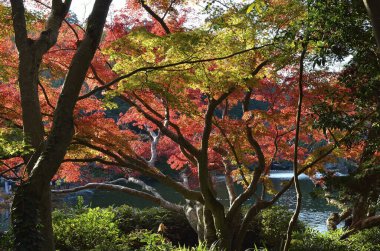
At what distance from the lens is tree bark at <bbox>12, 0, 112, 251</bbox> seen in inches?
136

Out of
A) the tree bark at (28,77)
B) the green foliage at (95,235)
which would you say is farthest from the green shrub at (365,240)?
the tree bark at (28,77)

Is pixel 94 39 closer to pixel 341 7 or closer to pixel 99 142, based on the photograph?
pixel 341 7

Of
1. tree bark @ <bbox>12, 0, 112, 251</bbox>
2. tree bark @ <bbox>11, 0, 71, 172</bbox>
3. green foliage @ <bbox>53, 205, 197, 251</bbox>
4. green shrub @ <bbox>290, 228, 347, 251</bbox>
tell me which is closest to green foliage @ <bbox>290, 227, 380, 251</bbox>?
green shrub @ <bbox>290, 228, 347, 251</bbox>

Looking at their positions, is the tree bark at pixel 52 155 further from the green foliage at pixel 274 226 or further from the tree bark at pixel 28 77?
the green foliage at pixel 274 226

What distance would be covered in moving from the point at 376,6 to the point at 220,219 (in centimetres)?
633

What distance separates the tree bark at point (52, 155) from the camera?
3.46 m

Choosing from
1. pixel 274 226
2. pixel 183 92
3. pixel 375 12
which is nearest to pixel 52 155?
pixel 375 12

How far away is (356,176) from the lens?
6.00m

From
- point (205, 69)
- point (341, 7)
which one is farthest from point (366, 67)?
point (205, 69)

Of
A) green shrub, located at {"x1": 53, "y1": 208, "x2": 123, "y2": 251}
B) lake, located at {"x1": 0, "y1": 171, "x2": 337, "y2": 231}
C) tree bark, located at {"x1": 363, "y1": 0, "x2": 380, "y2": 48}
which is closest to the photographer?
tree bark, located at {"x1": 363, "y1": 0, "x2": 380, "y2": 48}

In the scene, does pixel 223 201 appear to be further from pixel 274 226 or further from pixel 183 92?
pixel 183 92

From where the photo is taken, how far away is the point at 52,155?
366 centimetres

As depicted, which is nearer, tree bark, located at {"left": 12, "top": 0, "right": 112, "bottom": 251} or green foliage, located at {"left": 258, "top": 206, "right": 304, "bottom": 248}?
tree bark, located at {"left": 12, "top": 0, "right": 112, "bottom": 251}

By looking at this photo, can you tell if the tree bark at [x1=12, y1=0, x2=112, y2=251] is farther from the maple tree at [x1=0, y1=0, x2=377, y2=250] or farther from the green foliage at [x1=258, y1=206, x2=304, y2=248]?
the green foliage at [x1=258, y1=206, x2=304, y2=248]
